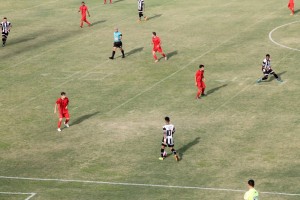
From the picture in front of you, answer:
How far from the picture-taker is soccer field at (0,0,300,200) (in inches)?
1350

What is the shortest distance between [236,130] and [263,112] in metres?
3.34

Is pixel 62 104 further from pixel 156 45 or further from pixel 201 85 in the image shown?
pixel 156 45

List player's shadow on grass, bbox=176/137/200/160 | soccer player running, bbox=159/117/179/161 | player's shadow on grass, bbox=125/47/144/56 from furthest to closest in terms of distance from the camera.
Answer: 1. player's shadow on grass, bbox=125/47/144/56
2. player's shadow on grass, bbox=176/137/200/160
3. soccer player running, bbox=159/117/179/161

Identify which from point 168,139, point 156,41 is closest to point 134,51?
point 156,41

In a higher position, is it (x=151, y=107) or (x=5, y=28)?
(x=5, y=28)

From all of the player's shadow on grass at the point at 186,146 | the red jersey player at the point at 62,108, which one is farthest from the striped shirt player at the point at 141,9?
the player's shadow on grass at the point at 186,146

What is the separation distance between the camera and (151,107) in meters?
45.0

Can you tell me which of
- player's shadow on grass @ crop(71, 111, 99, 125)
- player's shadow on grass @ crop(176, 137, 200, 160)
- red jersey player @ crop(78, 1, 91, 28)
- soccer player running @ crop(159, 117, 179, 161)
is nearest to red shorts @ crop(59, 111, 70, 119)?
player's shadow on grass @ crop(71, 111, 99, 125)

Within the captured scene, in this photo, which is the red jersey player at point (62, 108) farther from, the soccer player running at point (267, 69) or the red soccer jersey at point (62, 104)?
the soccer player running at point (267, 69)

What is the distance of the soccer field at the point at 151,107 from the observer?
3428 cm

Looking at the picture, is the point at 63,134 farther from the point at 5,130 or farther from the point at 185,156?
the point at 185,156

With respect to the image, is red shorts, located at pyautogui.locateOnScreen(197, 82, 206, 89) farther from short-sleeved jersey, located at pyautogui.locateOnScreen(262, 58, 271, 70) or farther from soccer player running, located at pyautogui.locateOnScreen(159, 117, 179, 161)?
soccer player running, located at pyautogui.locateOnScreen(159, 117, 179, 161)

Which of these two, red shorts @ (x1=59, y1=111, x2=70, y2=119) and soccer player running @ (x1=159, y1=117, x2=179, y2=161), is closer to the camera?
soccer player running @ (x1=159, y1=117, x2=179, y2=161)

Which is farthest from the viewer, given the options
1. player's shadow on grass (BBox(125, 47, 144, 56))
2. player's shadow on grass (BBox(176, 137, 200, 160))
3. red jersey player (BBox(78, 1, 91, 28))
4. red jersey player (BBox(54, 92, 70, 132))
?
red jersey player (BBox(78, 1, 91, 28))
